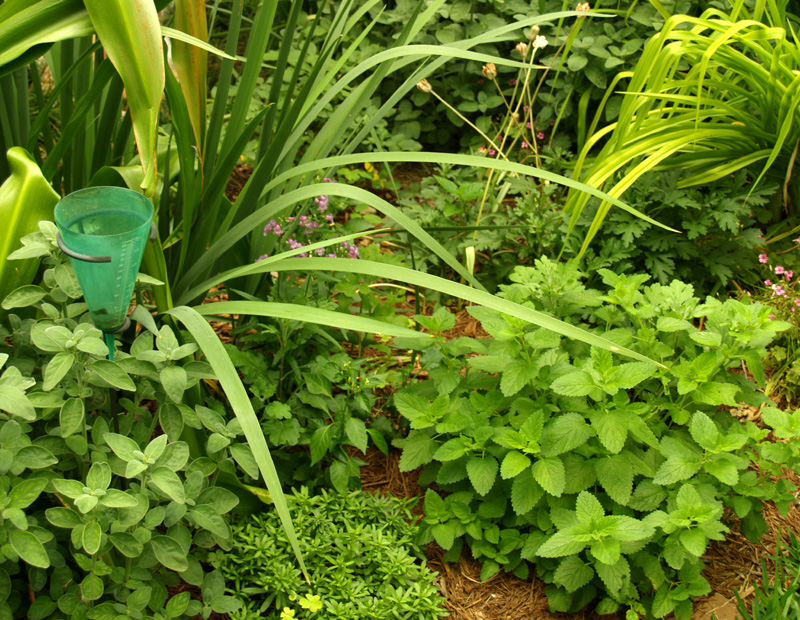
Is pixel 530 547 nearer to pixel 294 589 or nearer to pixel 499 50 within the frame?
pixel 294 589

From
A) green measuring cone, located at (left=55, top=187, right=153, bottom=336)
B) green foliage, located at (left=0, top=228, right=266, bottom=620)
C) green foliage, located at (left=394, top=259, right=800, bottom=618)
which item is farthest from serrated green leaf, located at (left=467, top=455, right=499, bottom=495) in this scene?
green measuring cone, located at (left=55, top=187, right=153, bottom=336)

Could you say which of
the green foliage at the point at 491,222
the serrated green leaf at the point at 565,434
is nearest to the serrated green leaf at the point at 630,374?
the serrated green leaf at the point at 565,434

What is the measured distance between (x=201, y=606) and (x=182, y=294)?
645 mm

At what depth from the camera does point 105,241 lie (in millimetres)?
981

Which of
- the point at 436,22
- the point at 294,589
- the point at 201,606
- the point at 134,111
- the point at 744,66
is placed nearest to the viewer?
the point at 134,111

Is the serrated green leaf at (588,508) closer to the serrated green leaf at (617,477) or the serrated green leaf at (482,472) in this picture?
the serrated green leaf at (617,477)

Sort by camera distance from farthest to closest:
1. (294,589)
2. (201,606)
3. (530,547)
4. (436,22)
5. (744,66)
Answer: (436,22), (744,66), (530,547), (294,589), (201,606)

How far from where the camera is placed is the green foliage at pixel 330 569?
4.72 feet

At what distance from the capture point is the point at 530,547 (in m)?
1.59

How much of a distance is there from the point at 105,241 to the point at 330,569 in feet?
2.80

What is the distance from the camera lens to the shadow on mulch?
163cm

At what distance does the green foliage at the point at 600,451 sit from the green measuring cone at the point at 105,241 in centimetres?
78

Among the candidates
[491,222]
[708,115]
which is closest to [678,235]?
[708,115]

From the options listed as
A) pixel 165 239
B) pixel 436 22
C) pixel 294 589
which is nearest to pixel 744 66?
pixel 436 22
